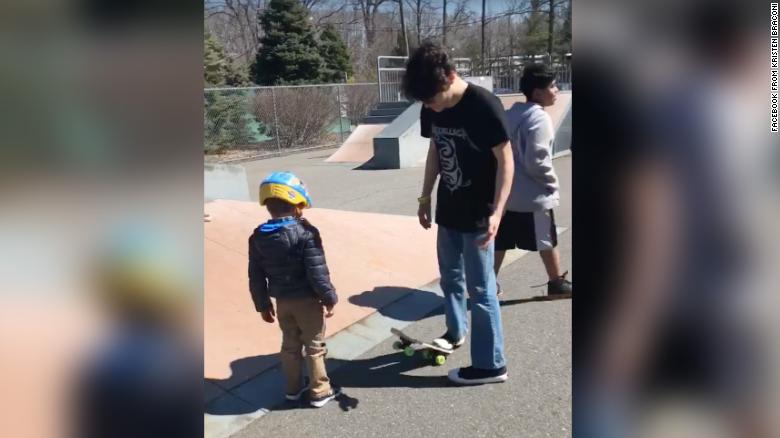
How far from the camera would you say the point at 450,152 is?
3268 mm

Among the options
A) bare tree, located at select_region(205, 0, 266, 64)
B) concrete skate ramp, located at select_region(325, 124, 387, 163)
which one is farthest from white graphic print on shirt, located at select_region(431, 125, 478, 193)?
bare tree, located at select_region(205, 0, 266, 64)

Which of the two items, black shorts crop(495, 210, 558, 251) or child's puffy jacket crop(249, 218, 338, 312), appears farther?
black shorts crop(495, 210, 558, 251)

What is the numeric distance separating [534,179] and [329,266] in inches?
76.6

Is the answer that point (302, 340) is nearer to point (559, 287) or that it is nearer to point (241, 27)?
point (559, 287)

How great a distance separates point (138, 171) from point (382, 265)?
4815 millimetres

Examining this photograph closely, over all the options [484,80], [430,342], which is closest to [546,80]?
[430,342]

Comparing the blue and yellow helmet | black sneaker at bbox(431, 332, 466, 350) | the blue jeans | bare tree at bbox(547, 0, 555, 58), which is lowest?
black sneaker at bbox(431, 332, 466, 350)

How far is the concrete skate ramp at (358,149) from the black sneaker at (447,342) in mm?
11357

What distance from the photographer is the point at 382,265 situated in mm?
5652

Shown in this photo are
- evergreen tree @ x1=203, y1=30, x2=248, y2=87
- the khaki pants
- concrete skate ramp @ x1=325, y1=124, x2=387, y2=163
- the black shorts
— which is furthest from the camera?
evergreen tree @ x1=203, y1=30, x2=248, y2=87

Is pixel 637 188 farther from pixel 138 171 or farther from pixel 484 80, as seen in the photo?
pixel 484 80

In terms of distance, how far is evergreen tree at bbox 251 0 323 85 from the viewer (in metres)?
28.3

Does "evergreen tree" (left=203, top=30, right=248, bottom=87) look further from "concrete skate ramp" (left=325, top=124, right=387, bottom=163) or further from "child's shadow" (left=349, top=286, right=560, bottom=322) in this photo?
"child's shadow" (left=349, top=286, right=560, bottom=322)

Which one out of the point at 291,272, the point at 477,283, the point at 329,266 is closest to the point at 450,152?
the point at 477,283
